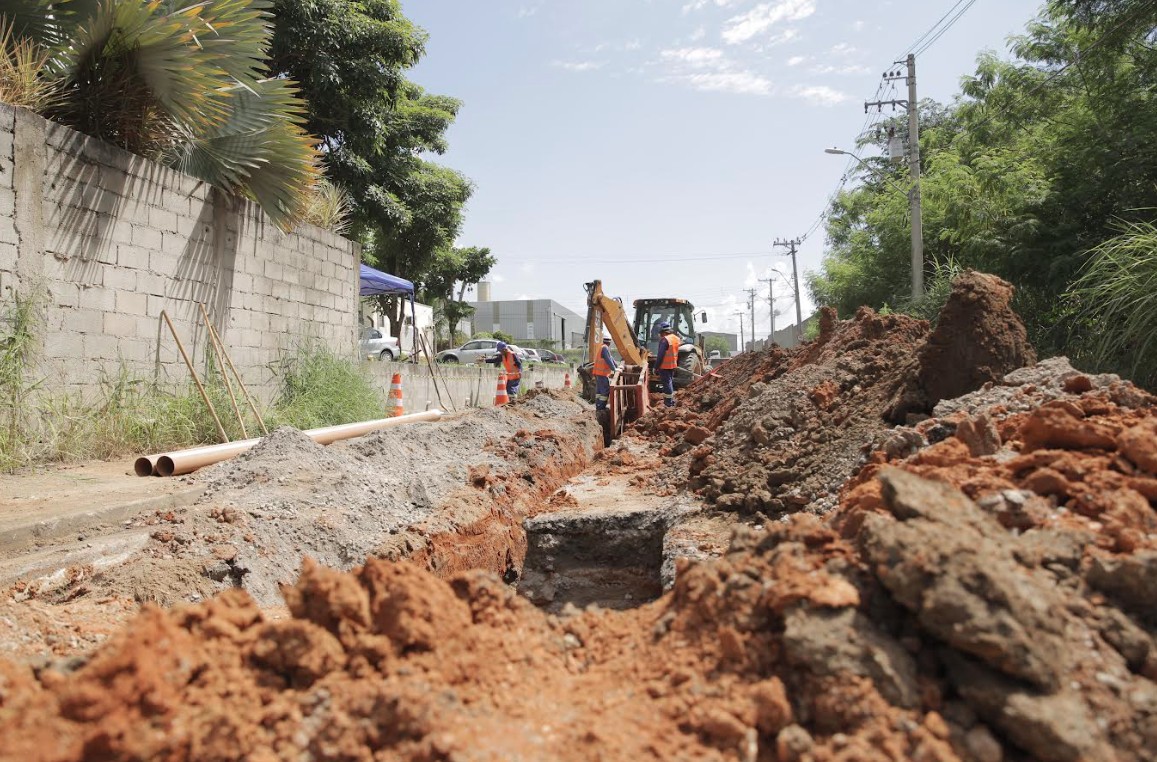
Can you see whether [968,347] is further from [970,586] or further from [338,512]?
[338,512]

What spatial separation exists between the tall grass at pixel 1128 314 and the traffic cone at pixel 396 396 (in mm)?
9551

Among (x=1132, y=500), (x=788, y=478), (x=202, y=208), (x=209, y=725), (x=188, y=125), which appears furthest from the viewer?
(x=202, y=208)

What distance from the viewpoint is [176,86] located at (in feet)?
23.1

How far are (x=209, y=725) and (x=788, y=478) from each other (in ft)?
14.4

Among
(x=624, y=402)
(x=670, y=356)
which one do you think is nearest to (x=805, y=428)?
(x=624, y=402)

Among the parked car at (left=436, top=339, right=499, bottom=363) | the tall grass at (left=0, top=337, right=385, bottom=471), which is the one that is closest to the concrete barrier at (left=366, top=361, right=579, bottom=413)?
the tall grass at (left=0, top=337, right=385, bottom=471)

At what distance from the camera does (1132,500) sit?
2.62 metres

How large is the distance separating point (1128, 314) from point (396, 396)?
33.7 feet

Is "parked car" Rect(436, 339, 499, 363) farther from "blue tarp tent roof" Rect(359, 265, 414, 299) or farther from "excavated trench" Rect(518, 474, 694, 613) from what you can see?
"excavated trench" Rect(518, 474, 694, 613)

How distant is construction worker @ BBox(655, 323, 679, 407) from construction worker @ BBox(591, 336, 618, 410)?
4.86 feet

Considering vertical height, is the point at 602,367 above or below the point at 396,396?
above

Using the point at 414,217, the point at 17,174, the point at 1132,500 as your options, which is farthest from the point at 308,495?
the point at 414,217

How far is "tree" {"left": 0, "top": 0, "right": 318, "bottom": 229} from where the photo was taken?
264 inches

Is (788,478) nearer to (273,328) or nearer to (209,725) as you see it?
(209,725)
